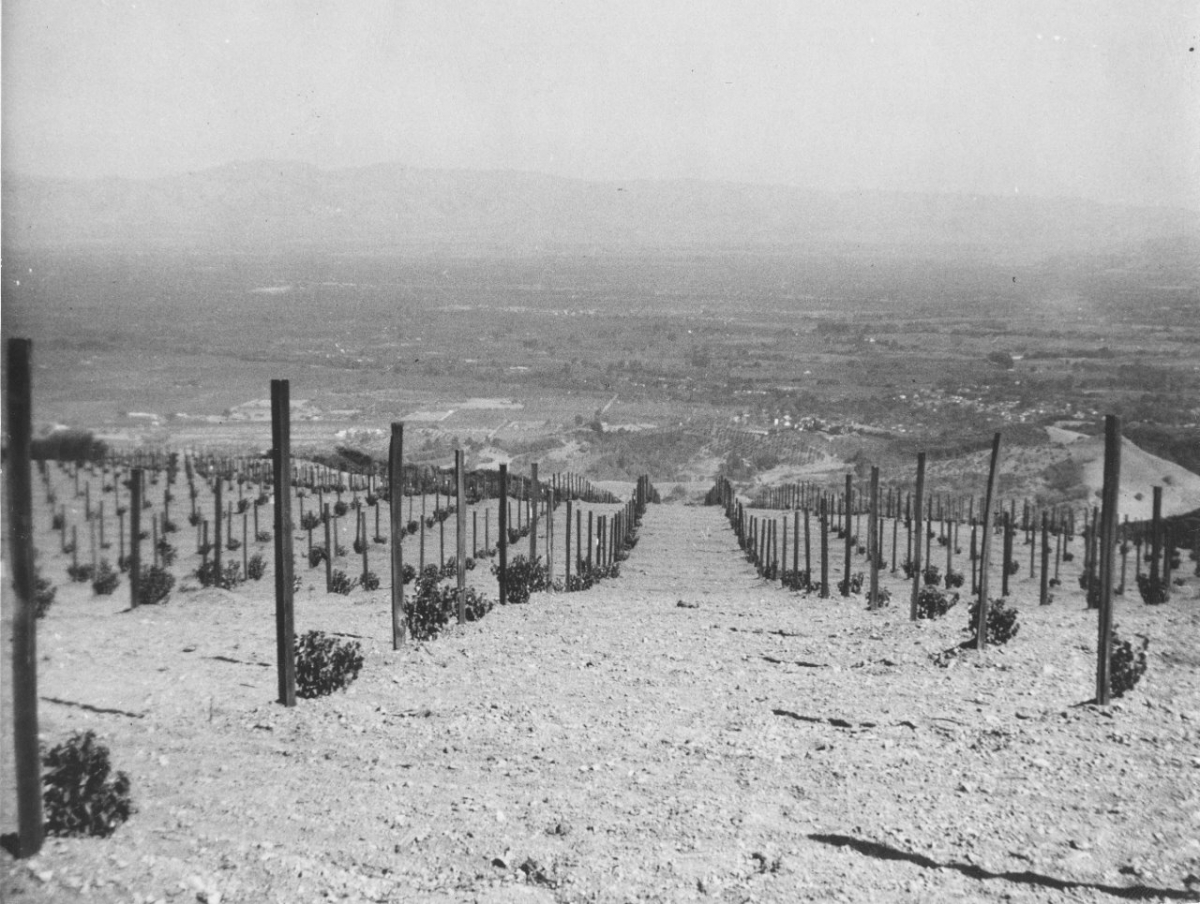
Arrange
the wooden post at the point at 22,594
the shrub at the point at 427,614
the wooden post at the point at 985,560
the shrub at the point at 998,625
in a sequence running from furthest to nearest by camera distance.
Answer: the shrub at the point at 427,614 → the shrub at the point at 998,625 → the wooden post at the point at 985,560 → the wooden post at the point at 22,594

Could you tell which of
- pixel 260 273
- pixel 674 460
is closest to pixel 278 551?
pixel 674 460

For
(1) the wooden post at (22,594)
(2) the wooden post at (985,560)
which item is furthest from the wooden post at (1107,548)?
(1) the wooden post at (22,594)

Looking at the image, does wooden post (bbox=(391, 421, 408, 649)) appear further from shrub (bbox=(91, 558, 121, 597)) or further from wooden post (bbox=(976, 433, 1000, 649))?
shrub (bbox=(91, 558, 121, 597))

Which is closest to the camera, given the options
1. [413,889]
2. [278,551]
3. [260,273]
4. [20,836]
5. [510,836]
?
[20,836]

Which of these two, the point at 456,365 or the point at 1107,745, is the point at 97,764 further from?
the point at 456,365

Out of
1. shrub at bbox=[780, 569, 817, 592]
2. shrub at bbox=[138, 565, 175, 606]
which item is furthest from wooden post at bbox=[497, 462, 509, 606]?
shrub at bbox=[780, 569, 817, 592]

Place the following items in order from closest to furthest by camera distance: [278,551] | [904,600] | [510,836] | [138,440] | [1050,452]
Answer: [510,836]
[278,551]
[904,600]
[138,440]
[1050,452]

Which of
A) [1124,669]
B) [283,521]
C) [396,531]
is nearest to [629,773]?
[283,521]

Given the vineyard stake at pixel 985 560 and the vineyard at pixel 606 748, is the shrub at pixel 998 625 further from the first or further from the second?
the vineyard stake at pixel 985 560
